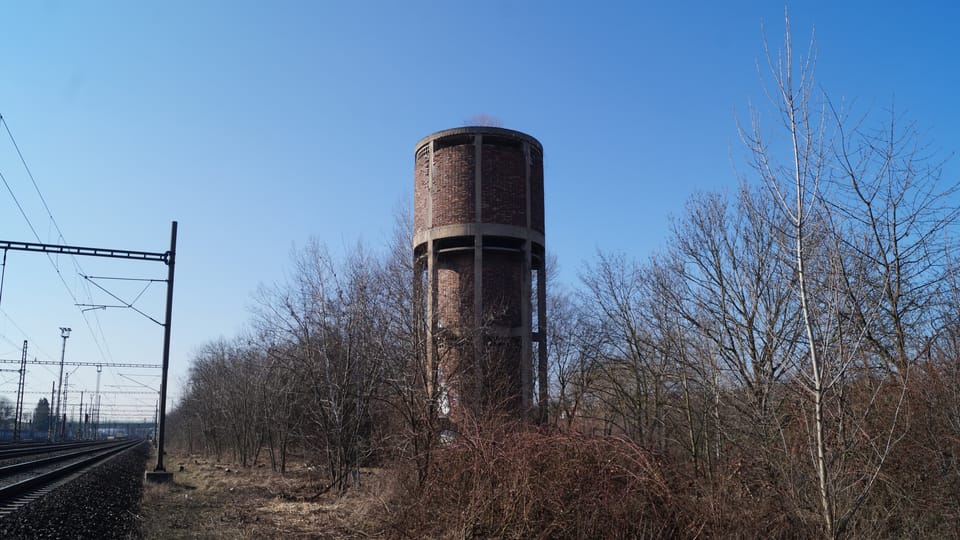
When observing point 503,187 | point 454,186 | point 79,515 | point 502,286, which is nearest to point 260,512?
point 79,515

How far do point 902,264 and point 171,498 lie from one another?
54.6ft

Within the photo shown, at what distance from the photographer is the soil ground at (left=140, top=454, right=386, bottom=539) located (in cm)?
1178

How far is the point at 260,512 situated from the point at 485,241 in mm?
10313

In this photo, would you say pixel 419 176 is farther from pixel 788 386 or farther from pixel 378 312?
pixel 788 386

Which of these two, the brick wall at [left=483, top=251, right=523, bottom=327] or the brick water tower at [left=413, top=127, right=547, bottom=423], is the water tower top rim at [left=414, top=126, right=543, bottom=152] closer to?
the brick water tower at [left=413, top=127, right=547, bottom=423]

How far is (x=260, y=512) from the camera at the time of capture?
49.1ft

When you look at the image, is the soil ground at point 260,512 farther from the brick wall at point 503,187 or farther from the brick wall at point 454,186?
the brick wall at point 503,187

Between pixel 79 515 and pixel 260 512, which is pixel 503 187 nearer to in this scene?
pixel 260 512

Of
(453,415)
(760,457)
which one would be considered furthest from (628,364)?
(760,457)

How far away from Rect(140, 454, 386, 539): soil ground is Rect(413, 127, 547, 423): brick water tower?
607cm

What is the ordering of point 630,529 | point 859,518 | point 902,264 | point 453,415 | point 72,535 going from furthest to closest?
point 902,264 → point 453,415 → point 72,535 → point 630,529 → point 859,518

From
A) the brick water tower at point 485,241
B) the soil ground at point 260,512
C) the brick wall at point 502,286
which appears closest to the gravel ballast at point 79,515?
the soil ground at point 260,512

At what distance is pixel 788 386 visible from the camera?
10500 mm

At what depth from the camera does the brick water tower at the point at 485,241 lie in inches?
846
